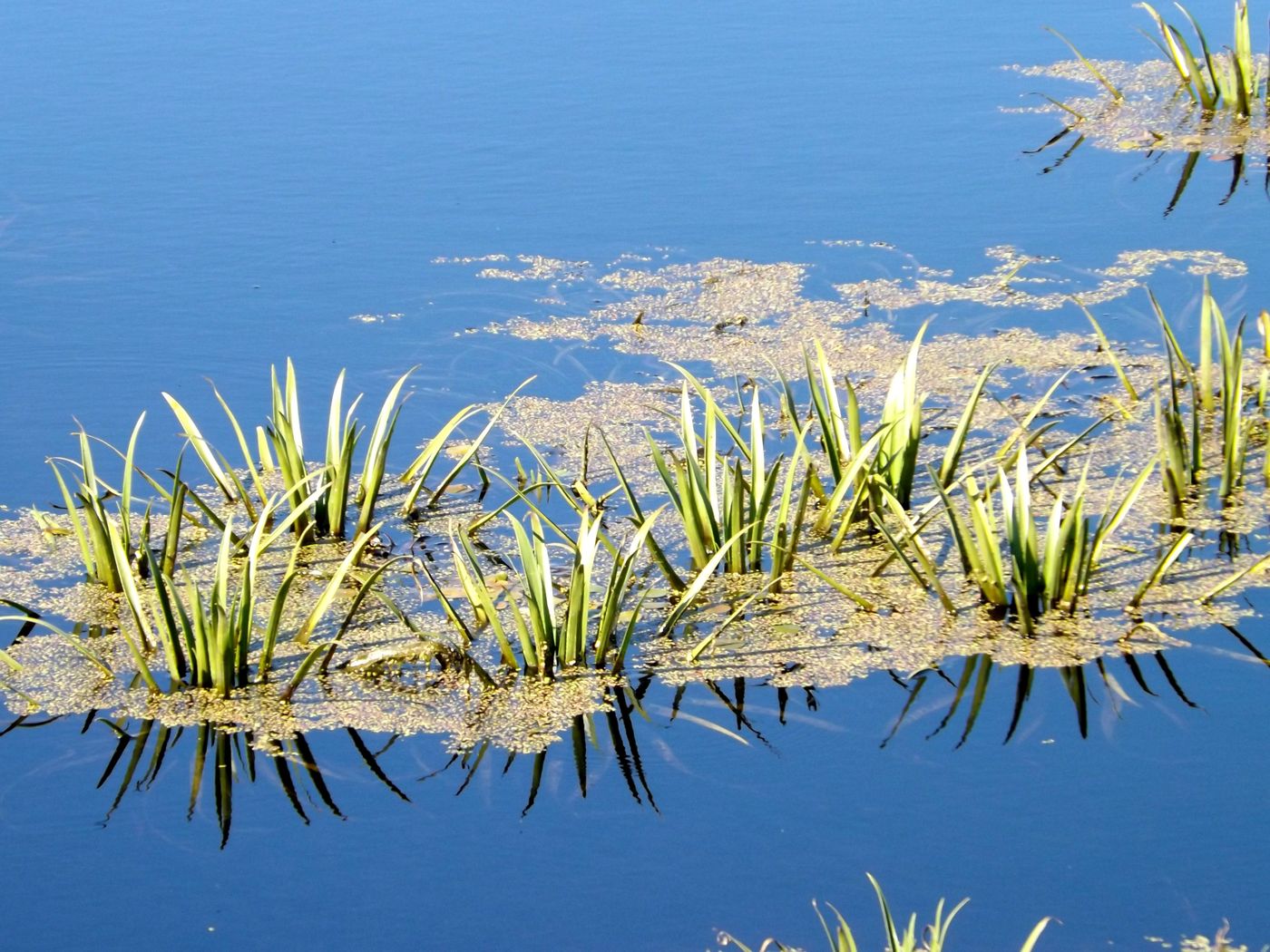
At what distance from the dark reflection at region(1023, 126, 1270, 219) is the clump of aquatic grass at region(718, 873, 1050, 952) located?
Answer: 12.6 feet

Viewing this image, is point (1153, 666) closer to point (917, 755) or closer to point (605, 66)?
point (917, 755)

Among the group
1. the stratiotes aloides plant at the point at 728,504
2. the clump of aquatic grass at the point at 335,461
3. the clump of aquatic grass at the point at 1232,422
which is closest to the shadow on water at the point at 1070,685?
the stratiotes aloides plant at the point at 728,504

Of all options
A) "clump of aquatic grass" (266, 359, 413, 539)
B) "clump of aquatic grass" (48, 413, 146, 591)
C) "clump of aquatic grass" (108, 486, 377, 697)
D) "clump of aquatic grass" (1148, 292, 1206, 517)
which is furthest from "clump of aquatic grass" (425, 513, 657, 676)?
"clump of aquatic grass" (1148, 292, 1206, 517)

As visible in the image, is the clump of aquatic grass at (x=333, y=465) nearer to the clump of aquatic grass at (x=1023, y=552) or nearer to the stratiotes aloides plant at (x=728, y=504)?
the stratiotes aloides plant at (x=728, y=504)

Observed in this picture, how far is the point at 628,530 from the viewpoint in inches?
151

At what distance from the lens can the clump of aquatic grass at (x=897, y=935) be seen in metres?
2.29

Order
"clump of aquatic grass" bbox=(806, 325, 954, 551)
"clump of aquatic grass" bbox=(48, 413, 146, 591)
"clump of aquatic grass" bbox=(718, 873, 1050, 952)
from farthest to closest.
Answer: "clump of aquatic grass" bbox=(806, 325, 954, 551) < "clump of aquatic grass" bbox=(48, 413, 146, 591) < "clump of aquatic grass" bbox=(718, 873, 1050, 952)

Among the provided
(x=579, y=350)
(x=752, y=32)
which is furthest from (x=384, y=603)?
(x=752, y=32)

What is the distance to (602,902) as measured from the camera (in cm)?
268

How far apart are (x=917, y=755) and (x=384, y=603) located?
47.2 inches

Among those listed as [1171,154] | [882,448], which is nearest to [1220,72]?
[1171,154]

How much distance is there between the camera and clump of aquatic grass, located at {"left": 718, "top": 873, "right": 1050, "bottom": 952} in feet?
7.51

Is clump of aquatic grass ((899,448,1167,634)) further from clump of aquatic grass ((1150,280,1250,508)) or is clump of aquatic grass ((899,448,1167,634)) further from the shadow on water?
clump of aquatic grass ((1150,280,1250,508))

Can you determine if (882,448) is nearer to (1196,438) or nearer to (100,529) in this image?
(1196,438)
